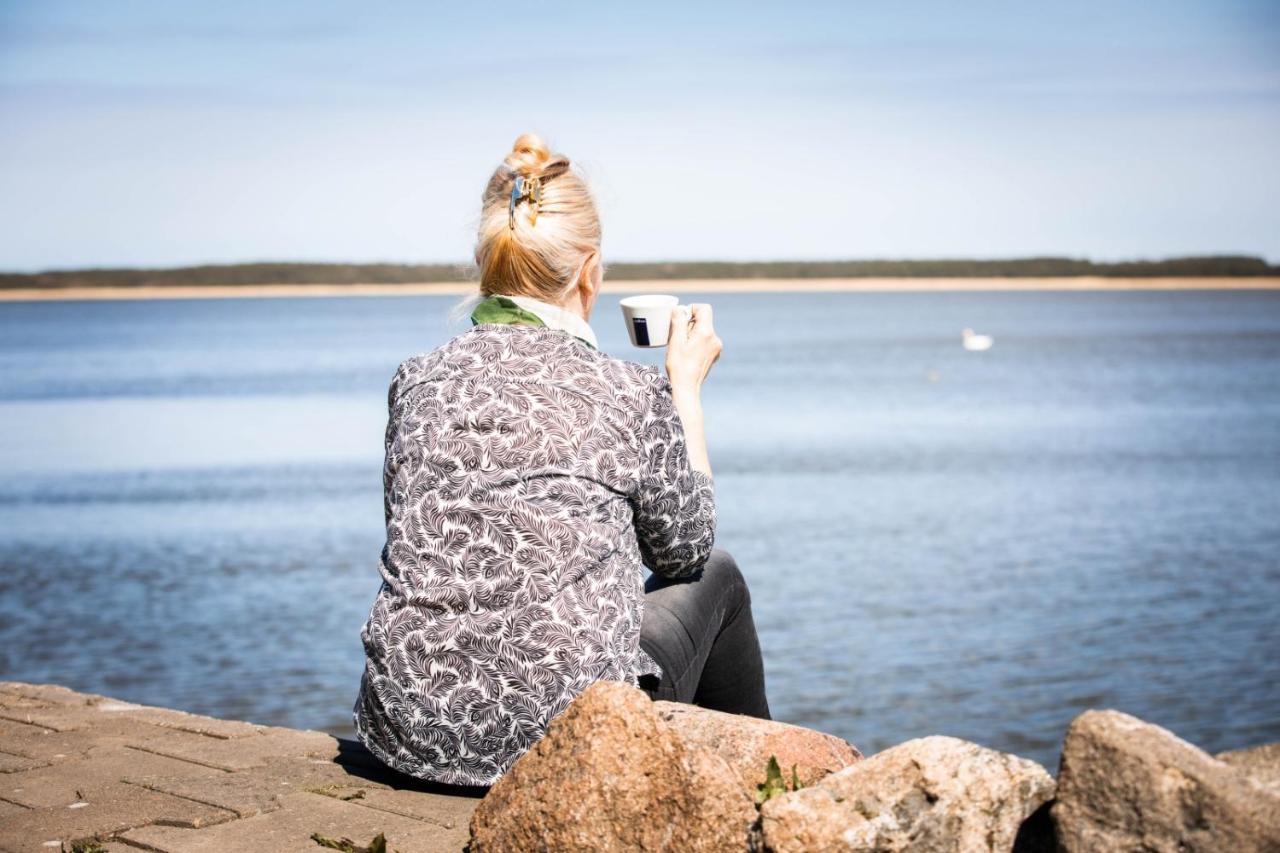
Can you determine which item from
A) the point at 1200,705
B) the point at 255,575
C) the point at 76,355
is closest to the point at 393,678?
the point at 1200,705

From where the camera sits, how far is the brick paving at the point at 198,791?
269 centimetres

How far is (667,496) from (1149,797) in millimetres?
1141

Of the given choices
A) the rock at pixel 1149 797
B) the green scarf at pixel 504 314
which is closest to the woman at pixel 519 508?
the green scarf at pixel 504 314

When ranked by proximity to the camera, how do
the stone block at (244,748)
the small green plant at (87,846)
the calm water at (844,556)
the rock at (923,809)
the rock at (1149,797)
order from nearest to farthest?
the rock at (1149,797)
the rock at (923,809)
the small green plant at (87,846)
the stone block at (244,748)
the calm water at (844,556)

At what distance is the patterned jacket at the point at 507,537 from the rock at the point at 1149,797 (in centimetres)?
97

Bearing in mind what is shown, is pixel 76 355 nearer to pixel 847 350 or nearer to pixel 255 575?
pixel 847 350

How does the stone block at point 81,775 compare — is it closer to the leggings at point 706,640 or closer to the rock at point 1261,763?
the leggings at point 706,640

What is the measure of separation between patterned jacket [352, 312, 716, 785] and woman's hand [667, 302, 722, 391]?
369mm

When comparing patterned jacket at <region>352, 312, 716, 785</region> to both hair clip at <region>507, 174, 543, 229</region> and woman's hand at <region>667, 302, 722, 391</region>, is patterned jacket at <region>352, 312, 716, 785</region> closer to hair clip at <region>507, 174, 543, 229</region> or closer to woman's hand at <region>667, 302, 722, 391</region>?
hair clip at <region>507, 174, 543, 229</region>

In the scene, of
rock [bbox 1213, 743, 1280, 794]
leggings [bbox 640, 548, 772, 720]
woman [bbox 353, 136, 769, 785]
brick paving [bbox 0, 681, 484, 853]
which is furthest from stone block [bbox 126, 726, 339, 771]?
rock [bbox 1213, 743, 1280, 794]

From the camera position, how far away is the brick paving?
2.69m

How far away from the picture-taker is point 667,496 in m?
2.65

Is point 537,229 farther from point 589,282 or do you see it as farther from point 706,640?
point 706,640

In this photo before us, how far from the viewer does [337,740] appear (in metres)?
3.52
